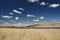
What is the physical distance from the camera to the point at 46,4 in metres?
3.08

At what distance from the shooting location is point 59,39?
1833 millimetres

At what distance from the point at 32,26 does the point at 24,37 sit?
4.63ft

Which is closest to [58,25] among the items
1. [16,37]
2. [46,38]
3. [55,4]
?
[55,4]

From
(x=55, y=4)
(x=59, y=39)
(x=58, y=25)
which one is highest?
(x=55, y=4)

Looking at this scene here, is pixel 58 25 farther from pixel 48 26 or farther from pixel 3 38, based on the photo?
pixel 3 38

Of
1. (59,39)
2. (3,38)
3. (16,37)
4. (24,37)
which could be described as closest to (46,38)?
(59,39)

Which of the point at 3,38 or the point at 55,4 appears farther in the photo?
the point at 55,4

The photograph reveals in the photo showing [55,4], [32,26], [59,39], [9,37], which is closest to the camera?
[59,39]

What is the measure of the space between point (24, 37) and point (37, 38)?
22 cm

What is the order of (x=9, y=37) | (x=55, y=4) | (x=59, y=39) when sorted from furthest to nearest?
(x=55, y=4) → (x=9, y=37) → (x=59, y=39)

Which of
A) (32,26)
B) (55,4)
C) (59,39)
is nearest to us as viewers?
(59,39)

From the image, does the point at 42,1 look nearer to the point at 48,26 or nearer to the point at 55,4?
the point at 55,4

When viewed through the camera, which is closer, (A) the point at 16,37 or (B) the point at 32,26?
(A) the point at 16,37

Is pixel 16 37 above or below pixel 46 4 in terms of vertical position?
below
